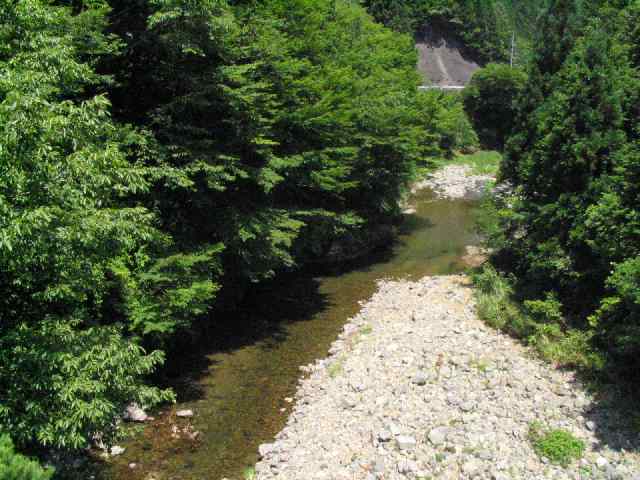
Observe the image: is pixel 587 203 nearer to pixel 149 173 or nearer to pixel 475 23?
pixel 149 173

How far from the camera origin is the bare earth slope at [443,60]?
78250mm

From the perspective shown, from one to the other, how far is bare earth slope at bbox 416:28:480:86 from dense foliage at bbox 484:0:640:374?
64099 millimetres

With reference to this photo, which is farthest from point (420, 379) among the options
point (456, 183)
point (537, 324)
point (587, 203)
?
point (456, 183)

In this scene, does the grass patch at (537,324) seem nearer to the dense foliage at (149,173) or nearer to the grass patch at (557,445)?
the grass patch at (557,445)

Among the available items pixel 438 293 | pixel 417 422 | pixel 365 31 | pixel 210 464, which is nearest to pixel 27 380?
pixel 210 464

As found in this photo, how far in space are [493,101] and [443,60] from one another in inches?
1114

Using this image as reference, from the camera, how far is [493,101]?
5597 centimetres

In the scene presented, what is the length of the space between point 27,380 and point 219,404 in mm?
6320

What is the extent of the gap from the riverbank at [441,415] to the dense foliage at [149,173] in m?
3.80

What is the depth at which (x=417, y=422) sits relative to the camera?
36.3 feet

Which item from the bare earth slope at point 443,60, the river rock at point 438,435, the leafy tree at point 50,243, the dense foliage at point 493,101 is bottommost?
the river rock at point 438,435

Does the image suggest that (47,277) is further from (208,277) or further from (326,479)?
(326,479)

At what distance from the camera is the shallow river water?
1098 cm

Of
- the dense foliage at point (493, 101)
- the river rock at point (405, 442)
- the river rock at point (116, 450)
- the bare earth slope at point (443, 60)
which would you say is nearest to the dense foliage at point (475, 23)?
the bare earth slope at point (443, 60)
